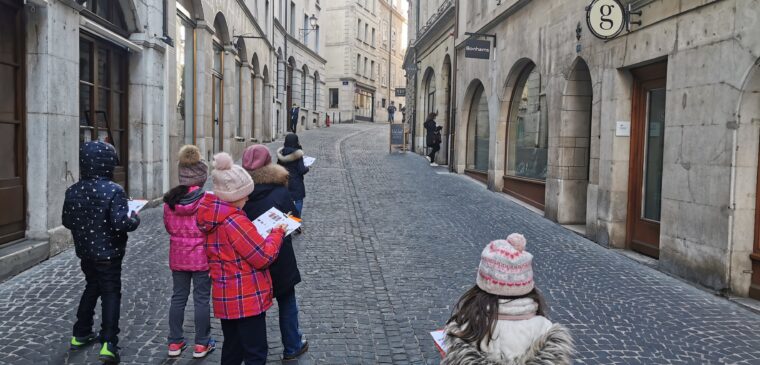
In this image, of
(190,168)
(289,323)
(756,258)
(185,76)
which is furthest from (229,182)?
(185,76)

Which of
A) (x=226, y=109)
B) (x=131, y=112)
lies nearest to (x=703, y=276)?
(x=131, y=112)

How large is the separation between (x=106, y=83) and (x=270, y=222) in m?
7.89

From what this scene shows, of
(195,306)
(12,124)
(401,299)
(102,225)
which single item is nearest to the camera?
(102,225)

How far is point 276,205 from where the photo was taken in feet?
13.9

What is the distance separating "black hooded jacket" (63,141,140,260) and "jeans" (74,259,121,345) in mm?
95

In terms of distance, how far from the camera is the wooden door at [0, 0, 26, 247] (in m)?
6.89

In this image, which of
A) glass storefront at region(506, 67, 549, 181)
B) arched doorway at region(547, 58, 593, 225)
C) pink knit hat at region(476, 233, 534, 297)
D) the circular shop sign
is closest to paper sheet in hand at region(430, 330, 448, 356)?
pink knit hat at region(476, 233, 534, 297)

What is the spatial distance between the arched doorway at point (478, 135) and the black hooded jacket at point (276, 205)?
13105 mm

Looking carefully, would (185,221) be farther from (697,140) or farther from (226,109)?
(226,109)

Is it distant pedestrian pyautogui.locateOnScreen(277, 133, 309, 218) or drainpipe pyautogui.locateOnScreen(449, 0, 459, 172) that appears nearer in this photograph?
distant pedestrian pyautogui.locateOnScreen(277, 133, 309, 218)

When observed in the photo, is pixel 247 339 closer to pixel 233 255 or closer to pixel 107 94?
pixel 233 255

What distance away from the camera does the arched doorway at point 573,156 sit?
11047 millimetres

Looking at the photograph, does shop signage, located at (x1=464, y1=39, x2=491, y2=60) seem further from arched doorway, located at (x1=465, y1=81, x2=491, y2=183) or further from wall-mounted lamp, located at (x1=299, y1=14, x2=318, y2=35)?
wall-mounted lamp, located at (x1=299, y1=14, x2=318, y2=35)

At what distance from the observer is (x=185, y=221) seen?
4.60 metres
